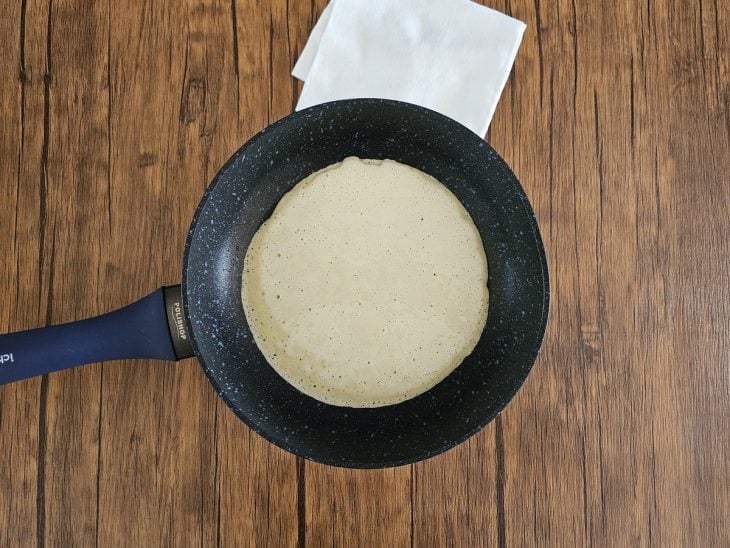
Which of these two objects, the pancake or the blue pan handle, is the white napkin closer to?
the pancake

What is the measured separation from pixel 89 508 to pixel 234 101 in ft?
1.40

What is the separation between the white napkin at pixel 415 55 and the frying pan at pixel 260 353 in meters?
0.07

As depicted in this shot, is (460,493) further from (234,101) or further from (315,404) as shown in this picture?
(234,101)

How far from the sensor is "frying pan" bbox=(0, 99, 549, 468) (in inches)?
21.8

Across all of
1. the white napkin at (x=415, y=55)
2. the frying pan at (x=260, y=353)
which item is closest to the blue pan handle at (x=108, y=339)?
the frying pan at (x=260, y=353)

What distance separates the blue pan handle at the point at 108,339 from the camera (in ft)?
1.76

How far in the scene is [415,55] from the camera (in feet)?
2.18

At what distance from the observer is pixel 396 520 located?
64cm

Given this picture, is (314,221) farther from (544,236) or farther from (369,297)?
(544,236)

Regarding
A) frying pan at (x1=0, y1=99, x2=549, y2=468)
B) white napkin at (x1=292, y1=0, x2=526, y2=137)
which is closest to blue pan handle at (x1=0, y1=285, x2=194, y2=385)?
frying pan at (x1=0, y1=99, x2=549, y2=468)

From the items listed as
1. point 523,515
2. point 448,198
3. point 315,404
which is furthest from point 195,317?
point 523,515

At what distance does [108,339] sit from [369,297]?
0.24 m

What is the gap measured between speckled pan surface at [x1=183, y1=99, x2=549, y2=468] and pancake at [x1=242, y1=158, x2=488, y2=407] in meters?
0.01

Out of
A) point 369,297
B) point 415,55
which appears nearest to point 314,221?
point 369,297
